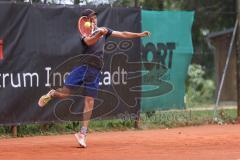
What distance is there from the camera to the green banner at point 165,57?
12188 mm

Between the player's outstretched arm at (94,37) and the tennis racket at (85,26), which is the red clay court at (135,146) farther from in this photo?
the tennis racket at (85,26)

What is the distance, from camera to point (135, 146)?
9.22 m

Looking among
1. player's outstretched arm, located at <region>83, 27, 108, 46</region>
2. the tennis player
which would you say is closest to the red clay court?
the tennis player

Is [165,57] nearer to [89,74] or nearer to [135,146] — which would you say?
[89,74]

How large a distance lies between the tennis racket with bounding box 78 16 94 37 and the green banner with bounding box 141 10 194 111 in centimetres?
165

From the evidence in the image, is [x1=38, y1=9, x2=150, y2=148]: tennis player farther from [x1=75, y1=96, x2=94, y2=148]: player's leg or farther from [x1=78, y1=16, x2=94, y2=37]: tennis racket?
[x1=78, y1=16, x2=94, y2=37]: tennis racket

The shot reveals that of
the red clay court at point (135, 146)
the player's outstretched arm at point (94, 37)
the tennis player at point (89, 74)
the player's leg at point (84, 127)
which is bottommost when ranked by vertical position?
the red clay court at point (135, 146)

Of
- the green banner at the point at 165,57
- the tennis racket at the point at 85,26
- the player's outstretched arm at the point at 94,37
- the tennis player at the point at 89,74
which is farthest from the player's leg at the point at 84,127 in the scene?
the green banner at the point at 165,57

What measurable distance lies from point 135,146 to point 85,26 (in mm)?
2250

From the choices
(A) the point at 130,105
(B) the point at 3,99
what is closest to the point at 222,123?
(A) the point at 130,105

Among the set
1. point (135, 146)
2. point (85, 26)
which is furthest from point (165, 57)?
point (135, 146)

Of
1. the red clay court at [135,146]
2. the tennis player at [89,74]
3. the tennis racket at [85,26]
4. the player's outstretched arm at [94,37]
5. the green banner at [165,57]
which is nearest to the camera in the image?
the red clay court at [135,146]

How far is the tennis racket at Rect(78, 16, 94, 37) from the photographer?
9.42 metres

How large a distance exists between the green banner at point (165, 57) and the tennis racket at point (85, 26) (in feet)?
5.40
